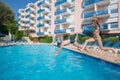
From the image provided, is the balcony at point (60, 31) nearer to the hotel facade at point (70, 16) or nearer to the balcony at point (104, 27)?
the hotel facade at point (70, 16)

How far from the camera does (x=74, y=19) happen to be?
4638 cm

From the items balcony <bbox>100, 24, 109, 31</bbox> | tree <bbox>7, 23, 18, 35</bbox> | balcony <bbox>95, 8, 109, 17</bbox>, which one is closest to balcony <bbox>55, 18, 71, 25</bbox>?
balcony <bbox>95, 8, 109, 17</bbox>

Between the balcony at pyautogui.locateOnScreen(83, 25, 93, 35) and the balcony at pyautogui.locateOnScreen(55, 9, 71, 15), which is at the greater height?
the balcony at pyautogui.locateOnScreen(55, 9, 71, 15)

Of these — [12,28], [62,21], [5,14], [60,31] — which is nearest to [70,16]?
[62,21]

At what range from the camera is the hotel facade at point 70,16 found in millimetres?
34719

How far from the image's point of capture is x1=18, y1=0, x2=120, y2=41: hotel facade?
3472cm

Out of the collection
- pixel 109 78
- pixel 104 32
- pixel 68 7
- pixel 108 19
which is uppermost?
pixel 68 7

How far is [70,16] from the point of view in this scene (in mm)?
48625

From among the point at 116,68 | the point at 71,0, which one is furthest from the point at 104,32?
the point at 116,68

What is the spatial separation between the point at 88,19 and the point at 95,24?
34.1 meters

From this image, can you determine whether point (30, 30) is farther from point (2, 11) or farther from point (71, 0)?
point (71, 0)

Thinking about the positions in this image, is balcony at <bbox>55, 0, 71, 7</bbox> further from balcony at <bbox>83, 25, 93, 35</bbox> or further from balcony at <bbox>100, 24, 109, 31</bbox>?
balcony at <bbox>100, 24, 109, 31</bbox>

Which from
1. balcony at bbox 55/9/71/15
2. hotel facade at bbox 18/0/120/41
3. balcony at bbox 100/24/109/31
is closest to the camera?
hotel facade at bbox 18/0/120/41

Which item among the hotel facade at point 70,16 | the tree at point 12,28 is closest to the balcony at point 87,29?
the hotel facade at point 70,16
